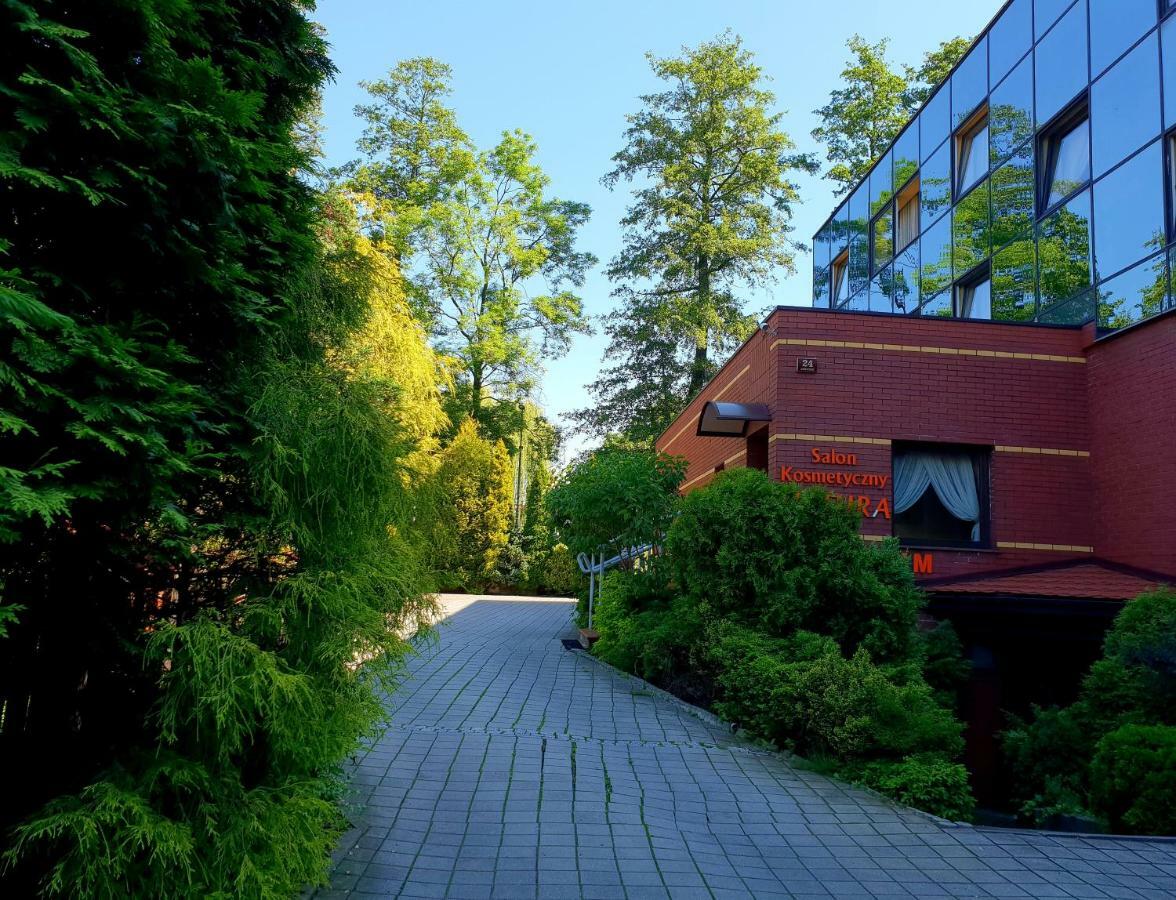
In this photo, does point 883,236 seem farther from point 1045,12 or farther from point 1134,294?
point 1134,294

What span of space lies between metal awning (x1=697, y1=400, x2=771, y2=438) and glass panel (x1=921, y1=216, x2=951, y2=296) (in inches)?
258

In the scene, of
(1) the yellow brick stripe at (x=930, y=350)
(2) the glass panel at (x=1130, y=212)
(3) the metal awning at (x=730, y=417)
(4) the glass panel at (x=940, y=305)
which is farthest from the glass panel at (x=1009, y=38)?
(3) the metal awning at (x=730, y=417)

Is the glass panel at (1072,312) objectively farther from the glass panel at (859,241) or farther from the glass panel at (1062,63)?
the glass panel at (859,241)

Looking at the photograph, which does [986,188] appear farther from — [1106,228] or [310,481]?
[310,481]

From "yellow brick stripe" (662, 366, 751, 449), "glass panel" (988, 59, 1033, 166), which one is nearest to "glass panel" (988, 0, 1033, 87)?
"glass panel" (988, 59, 1033, 166)

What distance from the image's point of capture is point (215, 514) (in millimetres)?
3963

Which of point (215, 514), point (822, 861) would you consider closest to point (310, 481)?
point (215, 514)

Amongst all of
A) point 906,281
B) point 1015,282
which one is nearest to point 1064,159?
point 1015,282

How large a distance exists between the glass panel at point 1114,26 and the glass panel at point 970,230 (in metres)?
2.94

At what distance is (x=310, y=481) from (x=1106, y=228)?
11691mm

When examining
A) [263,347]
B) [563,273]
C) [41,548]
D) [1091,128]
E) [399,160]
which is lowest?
[41,548]

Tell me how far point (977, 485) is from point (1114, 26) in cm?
655

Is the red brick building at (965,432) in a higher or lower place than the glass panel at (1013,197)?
lower

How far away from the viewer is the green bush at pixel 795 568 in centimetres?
812
